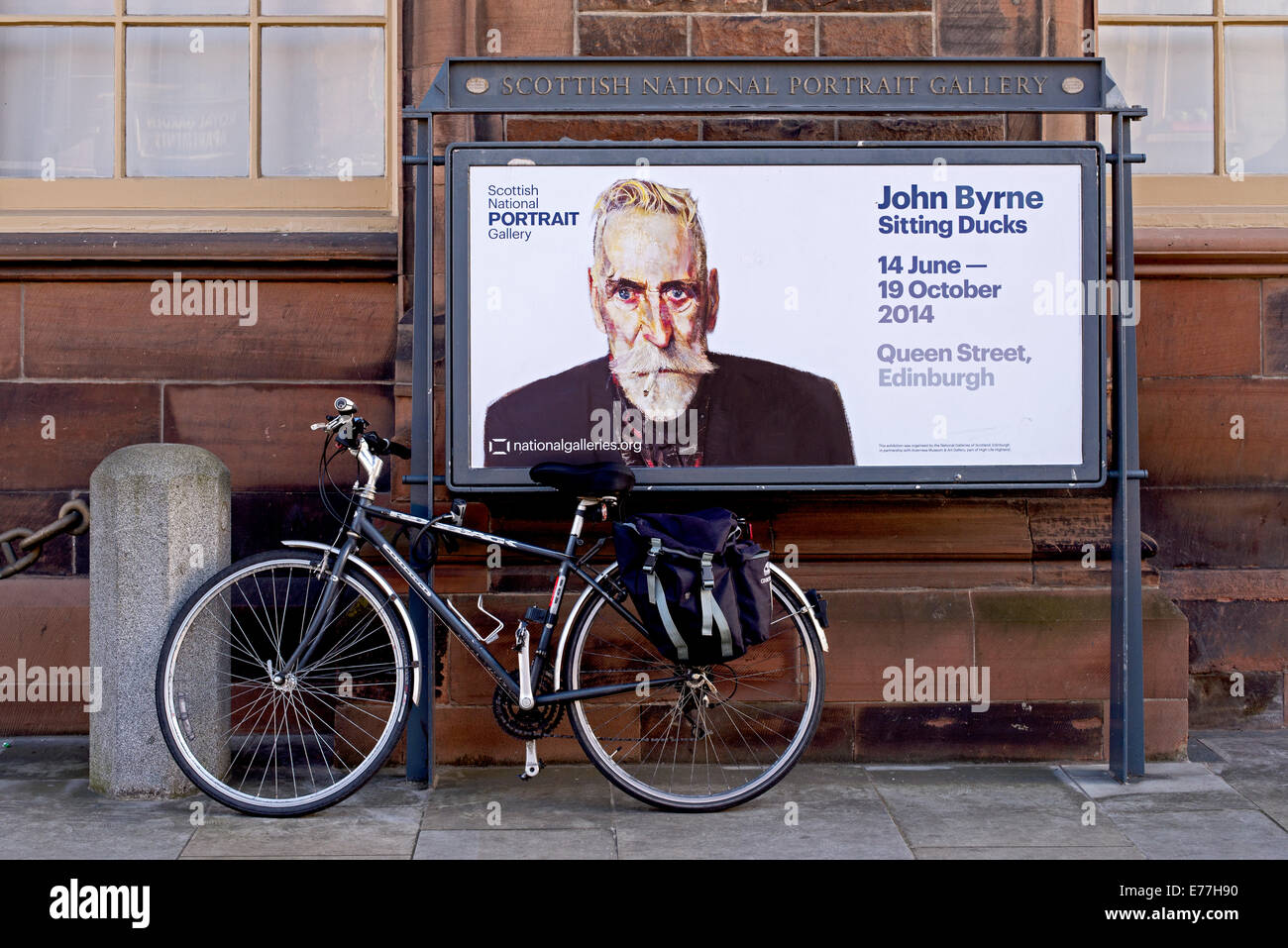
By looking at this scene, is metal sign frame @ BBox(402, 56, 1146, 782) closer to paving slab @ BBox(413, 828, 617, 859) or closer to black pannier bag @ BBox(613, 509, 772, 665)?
paving slab @ BBox(413, 828, 617, 859)

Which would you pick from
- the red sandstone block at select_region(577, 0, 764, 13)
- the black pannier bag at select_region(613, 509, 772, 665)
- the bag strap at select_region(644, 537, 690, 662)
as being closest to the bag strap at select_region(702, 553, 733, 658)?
the black pannier bag at select_region(613, 509, 772, 665)

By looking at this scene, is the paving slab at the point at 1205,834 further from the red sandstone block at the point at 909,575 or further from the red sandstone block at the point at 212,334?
the red sandstone block at the point at 212,334

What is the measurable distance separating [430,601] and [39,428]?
7.56 feet

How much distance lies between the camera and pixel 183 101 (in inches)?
247

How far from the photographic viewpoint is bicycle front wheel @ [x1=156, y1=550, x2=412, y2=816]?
15.6ft

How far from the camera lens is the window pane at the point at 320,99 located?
6.26 m

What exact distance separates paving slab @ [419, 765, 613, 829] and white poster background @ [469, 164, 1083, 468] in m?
1.21

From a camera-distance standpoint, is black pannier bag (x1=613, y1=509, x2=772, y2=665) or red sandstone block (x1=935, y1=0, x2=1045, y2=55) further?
red sandstone block (x1=935, y1=0, x2=1045, y2=55)

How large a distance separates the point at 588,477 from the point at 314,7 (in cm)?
289

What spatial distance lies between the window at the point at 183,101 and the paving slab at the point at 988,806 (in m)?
3.48

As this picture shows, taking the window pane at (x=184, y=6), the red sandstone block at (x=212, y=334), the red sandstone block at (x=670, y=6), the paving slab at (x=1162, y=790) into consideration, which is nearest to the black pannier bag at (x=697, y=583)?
the paving slab at (x=1162, y=790)

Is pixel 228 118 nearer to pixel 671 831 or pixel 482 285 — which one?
pixel 482 285

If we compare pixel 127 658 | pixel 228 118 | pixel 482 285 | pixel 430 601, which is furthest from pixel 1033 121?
Answer: pixel 127 658
